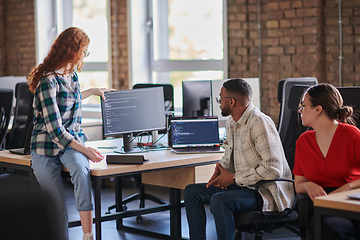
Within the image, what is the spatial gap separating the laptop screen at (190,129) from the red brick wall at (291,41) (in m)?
1.54

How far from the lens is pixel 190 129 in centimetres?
314

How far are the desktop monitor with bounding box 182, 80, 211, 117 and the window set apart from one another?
3.48ft

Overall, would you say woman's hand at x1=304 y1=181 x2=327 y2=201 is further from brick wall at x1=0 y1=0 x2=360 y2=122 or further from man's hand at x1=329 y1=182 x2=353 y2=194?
brick wall at x1=0 y1=0 x2=360 y2=122

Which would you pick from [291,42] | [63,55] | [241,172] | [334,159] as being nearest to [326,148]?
[334,159]

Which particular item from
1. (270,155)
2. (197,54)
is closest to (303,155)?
(270,155)

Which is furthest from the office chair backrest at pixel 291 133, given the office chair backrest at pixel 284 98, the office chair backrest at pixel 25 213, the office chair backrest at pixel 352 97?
the office chair backrest at pixel 25 213

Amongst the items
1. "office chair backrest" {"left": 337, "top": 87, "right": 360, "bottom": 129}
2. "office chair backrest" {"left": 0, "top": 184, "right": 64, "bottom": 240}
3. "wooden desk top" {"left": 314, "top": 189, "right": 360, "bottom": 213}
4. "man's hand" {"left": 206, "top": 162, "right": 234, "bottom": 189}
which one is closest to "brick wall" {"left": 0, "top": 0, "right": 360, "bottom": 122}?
"office chair backrest" {"left": 337, "top": 87, "right": 360, "bottom": 129}

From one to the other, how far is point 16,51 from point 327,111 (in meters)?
5.83

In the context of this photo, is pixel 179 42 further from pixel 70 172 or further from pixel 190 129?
pixel 70 172

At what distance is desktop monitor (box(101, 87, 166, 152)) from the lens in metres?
3.06

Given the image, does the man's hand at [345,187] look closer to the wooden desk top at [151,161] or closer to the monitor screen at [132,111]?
the wooden desk top at [151,161]

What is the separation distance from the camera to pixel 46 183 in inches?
105

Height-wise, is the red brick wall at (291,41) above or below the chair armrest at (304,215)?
above

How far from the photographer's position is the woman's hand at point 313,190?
6.98 ft
